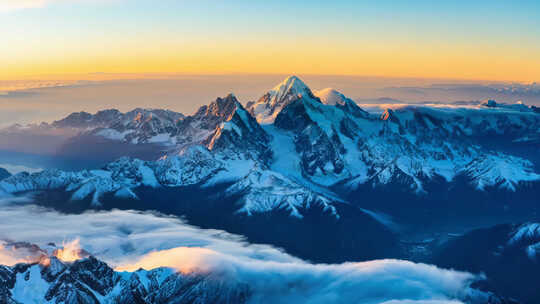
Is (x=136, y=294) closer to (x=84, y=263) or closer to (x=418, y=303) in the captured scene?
(x=84, y=263)

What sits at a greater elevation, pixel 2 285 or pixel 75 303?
pixel 2 285

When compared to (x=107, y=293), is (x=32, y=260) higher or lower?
higher

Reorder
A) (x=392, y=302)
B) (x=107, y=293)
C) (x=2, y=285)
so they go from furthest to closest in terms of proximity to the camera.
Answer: (x=107, y=293)
(x=392, y=302)
(x=2, y=285)

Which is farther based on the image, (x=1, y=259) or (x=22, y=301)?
(x=1, y=259)

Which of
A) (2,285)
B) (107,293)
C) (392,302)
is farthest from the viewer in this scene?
(107,293)

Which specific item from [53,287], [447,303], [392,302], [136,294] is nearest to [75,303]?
[53,287]

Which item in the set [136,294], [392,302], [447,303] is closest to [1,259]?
[136,294]

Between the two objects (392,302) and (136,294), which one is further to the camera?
(136,294)

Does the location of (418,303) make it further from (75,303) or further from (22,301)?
(22,301)
